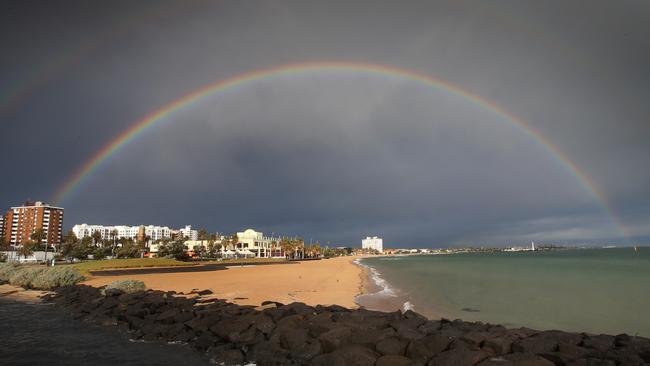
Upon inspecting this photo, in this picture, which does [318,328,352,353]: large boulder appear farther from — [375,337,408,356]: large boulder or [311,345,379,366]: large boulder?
[375,337,408,356]: large boulder

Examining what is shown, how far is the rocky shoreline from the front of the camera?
12.1 metres

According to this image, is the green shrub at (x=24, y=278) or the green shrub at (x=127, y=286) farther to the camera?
the green shrub at (x=24, y=278)

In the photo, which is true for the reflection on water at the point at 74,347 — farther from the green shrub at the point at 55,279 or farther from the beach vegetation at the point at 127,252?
the beach vegetation at the point at 127,252

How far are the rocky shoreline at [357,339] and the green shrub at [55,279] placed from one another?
20.3 metres

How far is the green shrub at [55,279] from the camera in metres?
38.4

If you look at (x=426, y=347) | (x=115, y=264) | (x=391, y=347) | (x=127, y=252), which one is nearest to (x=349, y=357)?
(x=391, y=347)

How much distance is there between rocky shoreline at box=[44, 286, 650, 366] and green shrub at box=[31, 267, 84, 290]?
2033 centimetres

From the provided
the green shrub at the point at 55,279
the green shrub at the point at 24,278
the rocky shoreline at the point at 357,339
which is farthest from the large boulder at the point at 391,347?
the green shrub at the point at 24,278

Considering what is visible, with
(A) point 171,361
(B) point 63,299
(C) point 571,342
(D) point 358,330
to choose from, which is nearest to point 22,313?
(B) point 63,299

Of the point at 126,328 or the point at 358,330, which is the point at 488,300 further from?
the point at 126,328

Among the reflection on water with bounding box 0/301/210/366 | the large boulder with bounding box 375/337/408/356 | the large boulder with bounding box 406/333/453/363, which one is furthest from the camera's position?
the reflection on water with bounding box 0/301/210/366

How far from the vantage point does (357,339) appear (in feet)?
46.8

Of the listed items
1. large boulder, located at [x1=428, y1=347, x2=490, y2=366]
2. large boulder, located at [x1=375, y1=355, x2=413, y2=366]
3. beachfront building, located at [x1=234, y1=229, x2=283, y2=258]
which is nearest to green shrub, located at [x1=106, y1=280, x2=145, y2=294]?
large boulder, located at [x1=375, y1=355, x2=413, y2=366]

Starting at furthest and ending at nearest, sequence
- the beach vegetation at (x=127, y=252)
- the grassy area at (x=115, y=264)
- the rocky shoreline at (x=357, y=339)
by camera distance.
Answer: the beach vegetation at (x=127, y=252), the grassy area at (x=115, y=264), the rocky shoreline at (x=357, y=339)
